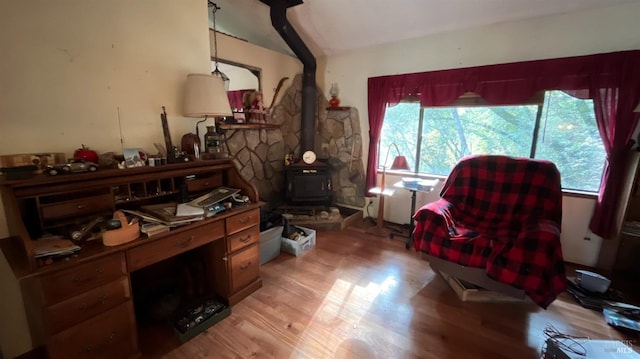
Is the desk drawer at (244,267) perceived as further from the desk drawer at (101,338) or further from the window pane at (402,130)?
the window pane at (402,130)

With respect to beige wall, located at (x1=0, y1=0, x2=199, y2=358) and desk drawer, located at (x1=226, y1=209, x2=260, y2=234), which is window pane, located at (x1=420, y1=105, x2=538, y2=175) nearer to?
desk drawer, located at (x1=226, y1=209, x2=260, y2=234)

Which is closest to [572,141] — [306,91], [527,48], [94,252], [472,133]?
[472,133]

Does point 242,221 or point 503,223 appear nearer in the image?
point 242,221

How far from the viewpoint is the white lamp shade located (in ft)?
5.71

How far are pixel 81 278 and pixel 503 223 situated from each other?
2.82 metres

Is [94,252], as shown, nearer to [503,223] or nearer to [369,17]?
[503,223]

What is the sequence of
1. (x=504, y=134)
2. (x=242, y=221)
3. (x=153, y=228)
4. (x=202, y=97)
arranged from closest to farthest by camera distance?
1. (x=153, y=228)
2. (x=202, y=97)
3. (x=242, y=221)
4. (x=504, y=134)

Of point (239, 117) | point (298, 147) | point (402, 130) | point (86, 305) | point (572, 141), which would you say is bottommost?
point (86, 305)

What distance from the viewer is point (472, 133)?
9.79 ft

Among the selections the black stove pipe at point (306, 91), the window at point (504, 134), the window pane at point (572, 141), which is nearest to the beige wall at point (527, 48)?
the window pane at point (572, 141)

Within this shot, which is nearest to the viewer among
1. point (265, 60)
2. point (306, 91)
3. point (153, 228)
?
point (153, 228)

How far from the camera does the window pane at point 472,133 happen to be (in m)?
2.74

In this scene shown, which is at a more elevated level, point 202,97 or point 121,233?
point 202,97

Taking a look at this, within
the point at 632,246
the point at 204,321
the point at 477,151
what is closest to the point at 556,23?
the point at 477,151
